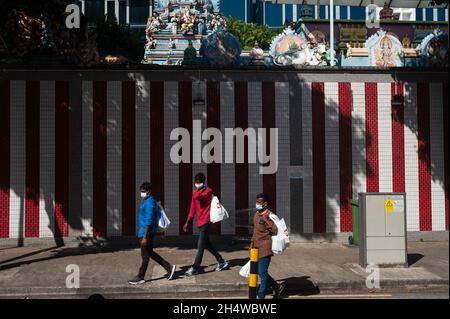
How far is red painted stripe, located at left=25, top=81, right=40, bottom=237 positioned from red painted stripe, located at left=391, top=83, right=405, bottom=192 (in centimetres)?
951

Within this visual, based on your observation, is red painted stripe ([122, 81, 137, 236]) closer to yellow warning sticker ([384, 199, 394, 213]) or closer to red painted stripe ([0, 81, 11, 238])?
red painted stripe ([0, 81, 11, 238])

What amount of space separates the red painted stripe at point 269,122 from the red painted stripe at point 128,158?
349 cm

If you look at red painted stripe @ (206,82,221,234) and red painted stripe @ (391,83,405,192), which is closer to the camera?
red painted stripe @ (206,82,221,234)

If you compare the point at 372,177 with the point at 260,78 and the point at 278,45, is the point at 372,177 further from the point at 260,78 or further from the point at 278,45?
the point at 278,45

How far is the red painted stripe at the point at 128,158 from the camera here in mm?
12664

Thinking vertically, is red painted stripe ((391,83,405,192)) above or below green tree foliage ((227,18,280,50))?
below

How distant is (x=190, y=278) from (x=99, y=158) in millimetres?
5030

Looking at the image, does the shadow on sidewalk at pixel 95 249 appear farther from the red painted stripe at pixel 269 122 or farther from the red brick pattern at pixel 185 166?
the red painted stripe at pixel 269 122

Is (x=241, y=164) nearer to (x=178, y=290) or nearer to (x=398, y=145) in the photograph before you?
(x=398, y=145)

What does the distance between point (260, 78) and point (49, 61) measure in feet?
18.5

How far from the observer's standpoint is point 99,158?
1266 centimetres

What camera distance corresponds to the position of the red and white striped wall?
12453 millimetres

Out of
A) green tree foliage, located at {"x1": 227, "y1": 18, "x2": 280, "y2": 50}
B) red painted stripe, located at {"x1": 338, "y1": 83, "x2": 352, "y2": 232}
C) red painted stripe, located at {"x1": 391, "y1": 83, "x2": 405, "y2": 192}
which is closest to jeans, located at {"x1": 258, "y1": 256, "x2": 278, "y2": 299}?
red painted stripe, located at {"x1": 338, "y1": 83, "x2": 352, "y2": 232}

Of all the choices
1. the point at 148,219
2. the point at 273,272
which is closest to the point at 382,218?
the point at 273,272
